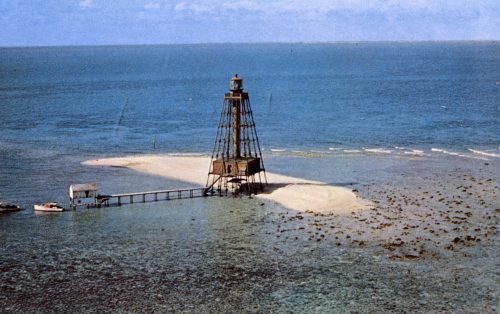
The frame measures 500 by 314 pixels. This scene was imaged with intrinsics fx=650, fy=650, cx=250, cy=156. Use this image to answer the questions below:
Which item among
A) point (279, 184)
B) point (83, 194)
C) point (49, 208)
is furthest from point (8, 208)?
point (279, 184)

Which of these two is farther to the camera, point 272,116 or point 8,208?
point 272,116

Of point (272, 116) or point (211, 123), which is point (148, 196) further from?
point (272, 116)

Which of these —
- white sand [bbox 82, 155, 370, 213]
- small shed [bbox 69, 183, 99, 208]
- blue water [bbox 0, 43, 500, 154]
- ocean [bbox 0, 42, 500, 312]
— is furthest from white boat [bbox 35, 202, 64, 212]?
blue water [bbox 0, 43, 500, 154]

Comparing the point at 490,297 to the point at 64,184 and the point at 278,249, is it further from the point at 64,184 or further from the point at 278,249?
the point at 64,184

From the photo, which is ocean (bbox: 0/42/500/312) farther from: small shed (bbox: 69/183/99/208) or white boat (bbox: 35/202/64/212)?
small shed (bbox: 69/183/99/208)

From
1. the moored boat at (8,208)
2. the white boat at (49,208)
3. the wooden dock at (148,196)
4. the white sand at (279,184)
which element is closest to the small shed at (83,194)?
the wooden dock at (148,196)

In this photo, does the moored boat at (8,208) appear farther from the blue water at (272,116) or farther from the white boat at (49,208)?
the blue water at (272,116)
